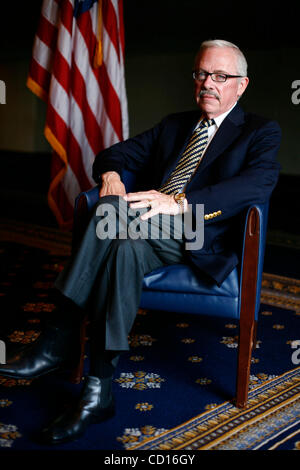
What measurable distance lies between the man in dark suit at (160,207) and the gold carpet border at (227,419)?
0.24 m

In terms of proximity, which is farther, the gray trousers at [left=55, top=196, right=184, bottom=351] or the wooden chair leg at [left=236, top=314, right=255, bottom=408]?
the wooden chair leg at [left=236, top=314, right=255, bottom=408]

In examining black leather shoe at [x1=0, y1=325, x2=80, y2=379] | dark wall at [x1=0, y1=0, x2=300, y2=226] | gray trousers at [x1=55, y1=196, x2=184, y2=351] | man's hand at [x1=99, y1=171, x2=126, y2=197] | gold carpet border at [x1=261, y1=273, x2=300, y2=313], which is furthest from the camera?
dark wall at [x1=0, y1=0, x2=300, y2=226]

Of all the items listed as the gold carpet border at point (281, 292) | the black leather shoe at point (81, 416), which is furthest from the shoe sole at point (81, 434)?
the gold carpet border at point (281, 292)

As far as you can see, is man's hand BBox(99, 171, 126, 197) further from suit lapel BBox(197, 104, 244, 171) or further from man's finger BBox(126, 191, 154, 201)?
suit lapel BBox(197, 104, 244, 171)

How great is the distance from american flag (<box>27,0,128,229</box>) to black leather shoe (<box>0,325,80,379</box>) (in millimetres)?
2305

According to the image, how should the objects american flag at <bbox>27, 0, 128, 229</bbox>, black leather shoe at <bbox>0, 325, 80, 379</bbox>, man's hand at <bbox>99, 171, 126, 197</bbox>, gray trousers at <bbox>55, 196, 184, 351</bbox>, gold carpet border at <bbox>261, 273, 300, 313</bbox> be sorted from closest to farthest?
gray trousers at <bbox>55, 196, 184, 351</bbox>
black leather shoe at <bbox>0, 325, 80, 379</bbox>
man's hand at <bbox>99, 171, 126, 197</bbox>
gold carpet border at <bbox>261, 273, 300, 313</bbox>
american flag at <bbox>27, 0, 128, 229</bbox>

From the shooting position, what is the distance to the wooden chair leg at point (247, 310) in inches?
70.6

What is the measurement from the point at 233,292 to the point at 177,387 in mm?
435

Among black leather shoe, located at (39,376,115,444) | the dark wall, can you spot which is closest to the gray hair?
black leather shoe, located at (39,376,115,444)

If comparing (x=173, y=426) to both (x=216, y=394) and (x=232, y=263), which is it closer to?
(x=216, y=394)

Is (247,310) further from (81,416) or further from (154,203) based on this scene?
(81,416)

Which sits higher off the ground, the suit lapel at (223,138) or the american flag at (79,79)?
the american flag at (79,79)

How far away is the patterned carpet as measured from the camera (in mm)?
1570

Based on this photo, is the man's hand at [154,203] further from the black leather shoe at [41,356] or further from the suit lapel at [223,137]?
the black leather shoe at [41,356]
